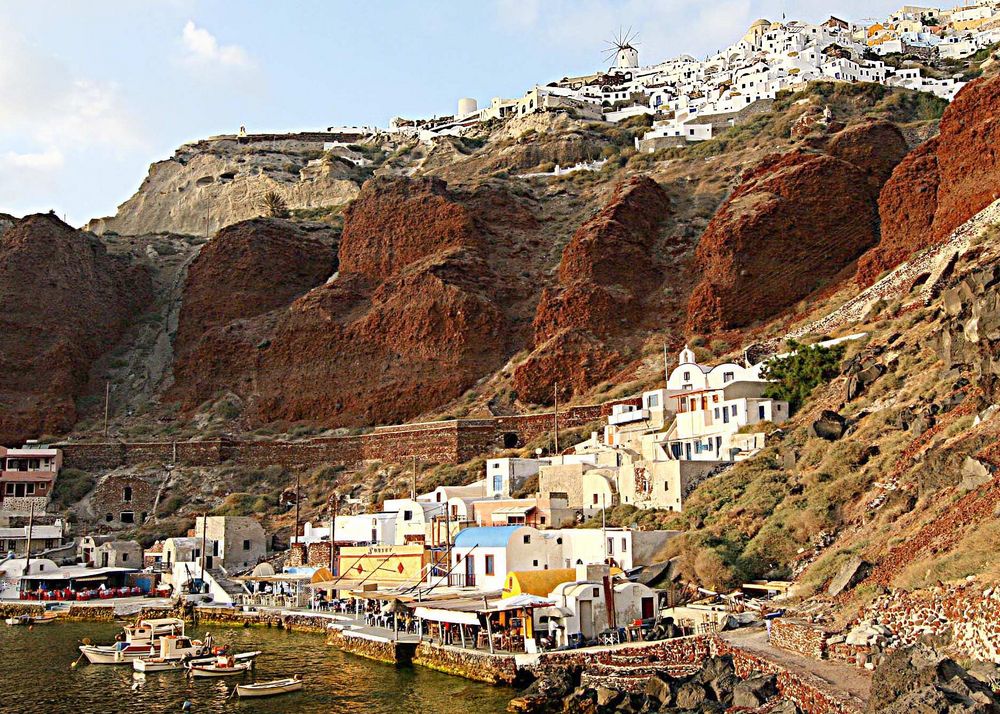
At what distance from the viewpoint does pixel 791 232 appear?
57906mm

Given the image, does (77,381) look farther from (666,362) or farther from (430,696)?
(430,696)

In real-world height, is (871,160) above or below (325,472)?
above

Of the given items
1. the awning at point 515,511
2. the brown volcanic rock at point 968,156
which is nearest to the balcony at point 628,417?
the awning at point 515,511

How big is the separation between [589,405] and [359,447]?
14.8 metres

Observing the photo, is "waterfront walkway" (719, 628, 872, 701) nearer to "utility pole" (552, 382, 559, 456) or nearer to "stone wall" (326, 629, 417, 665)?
"stone wall" (326, 629, 417, 665)

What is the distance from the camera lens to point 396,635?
3250 cm

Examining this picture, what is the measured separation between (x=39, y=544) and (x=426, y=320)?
24892mm

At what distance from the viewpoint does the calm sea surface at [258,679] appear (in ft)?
85.6

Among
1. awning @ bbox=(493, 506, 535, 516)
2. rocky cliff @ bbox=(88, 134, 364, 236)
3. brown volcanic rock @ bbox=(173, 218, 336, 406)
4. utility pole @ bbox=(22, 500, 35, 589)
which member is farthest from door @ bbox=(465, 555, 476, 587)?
rocky cliff @ bbox=(88, 134, 364, 236)

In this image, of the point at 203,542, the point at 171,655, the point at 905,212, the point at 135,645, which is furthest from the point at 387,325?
the point at 171,655

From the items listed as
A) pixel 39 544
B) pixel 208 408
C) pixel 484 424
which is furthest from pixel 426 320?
pixel 39 544

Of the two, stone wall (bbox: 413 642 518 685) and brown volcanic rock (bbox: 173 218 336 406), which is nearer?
stone wall (bbox: 413 642 518 685)

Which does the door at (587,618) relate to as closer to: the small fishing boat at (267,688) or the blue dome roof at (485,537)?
the blue dome roof at (485,537)

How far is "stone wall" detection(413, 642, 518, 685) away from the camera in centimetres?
2698
